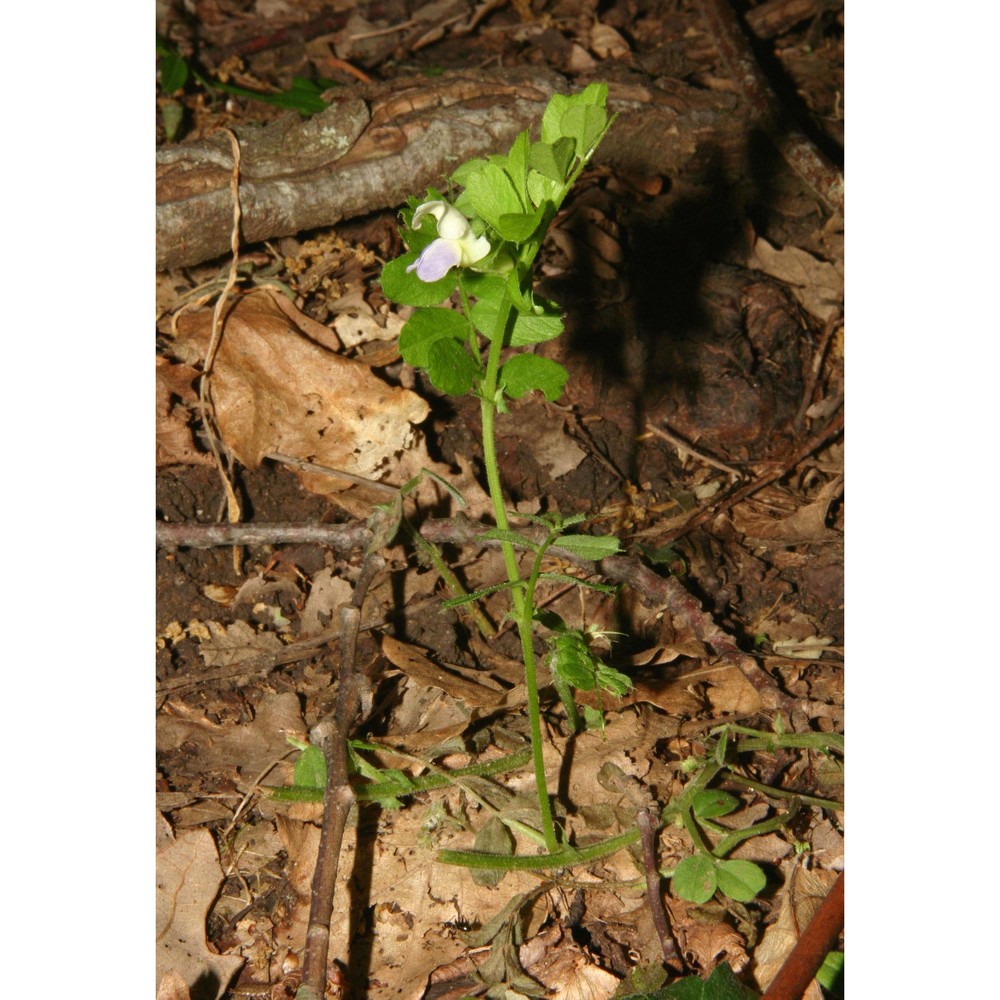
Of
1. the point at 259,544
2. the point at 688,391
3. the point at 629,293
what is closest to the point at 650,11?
the point at 629,293

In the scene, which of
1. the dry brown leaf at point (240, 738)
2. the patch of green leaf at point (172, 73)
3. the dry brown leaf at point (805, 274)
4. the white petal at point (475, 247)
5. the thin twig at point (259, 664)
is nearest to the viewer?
the white petal at point (475, 247)

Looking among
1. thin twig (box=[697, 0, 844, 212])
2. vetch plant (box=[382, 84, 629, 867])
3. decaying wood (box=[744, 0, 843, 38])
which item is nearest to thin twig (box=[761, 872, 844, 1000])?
vetch plant (box=[382, 84, 629, 867])

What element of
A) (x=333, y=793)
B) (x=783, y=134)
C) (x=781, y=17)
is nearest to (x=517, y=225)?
(x=333, y=793)

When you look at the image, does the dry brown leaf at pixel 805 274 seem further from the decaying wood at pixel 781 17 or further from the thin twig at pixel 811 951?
the thin twig at pixel 811 951

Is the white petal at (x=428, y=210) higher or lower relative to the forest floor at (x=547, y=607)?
higher

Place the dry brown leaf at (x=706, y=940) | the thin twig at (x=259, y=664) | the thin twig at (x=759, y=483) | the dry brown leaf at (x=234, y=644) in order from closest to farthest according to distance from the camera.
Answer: the dry brown leaf at (x=706, y=940) < the thin twig at (x=259, y=664) < the dry brown leaf at (x=234, y=644) < the thin twig at (x=759, y=483)

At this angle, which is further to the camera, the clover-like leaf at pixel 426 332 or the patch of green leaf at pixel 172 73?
the patch of green leaf at pixel 172 73

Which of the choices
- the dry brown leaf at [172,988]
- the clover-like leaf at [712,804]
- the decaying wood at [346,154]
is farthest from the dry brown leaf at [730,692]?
the decaying wood at [346,154]
